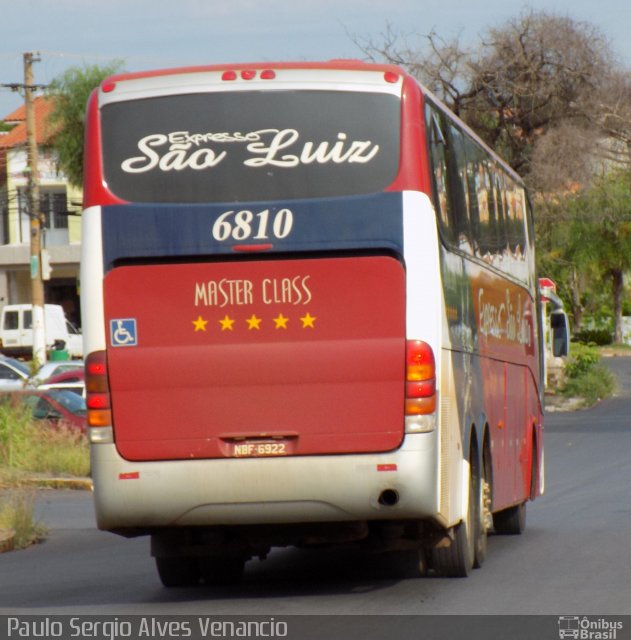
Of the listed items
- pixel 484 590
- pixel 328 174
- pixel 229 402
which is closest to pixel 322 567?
pixel 484 590

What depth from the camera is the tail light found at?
10570 mm

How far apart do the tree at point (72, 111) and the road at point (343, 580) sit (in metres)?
39.4

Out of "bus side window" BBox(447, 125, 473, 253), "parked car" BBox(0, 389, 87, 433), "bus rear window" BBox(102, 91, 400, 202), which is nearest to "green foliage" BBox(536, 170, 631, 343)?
"parked car" BBox(0, 389, 87, 433)

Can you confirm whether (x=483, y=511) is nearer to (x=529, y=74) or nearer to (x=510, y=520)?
(x=510, y=520)

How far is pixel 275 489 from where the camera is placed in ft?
34.1

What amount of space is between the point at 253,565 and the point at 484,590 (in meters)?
3.01

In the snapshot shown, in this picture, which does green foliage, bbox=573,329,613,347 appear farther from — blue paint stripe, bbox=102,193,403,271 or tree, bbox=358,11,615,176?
blue paint stripe, bbox=102,193,403,271

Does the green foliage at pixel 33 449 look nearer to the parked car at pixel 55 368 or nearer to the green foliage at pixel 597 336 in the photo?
the parked car at pixel 55 368

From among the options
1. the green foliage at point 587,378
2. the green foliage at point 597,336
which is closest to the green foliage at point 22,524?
the green foliage at point 587,378

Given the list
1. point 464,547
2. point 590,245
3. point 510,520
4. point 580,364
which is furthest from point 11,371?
point 590,245

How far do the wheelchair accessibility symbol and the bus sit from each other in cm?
2

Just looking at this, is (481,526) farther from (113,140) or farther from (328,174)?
(113,140)

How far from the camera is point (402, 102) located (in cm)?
1070

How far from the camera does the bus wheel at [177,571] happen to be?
11.8 m
